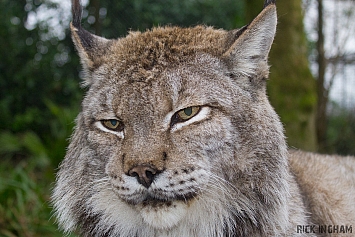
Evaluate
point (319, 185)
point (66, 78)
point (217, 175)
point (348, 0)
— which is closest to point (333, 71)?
point (348, 0)

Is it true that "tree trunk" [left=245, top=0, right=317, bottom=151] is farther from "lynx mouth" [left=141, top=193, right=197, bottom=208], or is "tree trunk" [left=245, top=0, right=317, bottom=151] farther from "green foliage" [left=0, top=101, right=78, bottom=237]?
"lynx mouth" [left=141, top=193, right=197, bottom=208]

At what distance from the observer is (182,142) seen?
9.89 feet

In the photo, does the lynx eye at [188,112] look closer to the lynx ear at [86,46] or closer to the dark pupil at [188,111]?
the dark pupil at [188,111]

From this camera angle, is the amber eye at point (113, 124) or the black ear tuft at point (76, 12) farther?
the black ear tuft at point (76, 12)

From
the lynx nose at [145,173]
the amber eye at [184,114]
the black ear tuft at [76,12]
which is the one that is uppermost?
the black ear tuft at [76,12]

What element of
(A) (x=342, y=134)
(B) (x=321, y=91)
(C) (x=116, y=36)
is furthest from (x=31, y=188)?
(A) (x=342, y=134)

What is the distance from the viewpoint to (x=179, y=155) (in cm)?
294

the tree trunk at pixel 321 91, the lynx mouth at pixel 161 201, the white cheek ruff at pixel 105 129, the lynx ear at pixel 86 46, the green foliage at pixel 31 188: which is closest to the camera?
the lynx mouth at pixel 161 201

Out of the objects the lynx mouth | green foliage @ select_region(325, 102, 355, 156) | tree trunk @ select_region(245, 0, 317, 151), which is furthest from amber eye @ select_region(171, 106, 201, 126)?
green foliage @ select_region(325, 102, 355, 156)

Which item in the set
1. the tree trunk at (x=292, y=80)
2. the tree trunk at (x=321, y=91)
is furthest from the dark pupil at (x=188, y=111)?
the tree trunk at (x=321, y=91)

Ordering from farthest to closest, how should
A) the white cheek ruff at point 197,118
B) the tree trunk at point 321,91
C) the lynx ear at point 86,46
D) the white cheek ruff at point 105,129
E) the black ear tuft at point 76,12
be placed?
the tree trunk at point 321,91 < the black ear tuft at point 76,12 < the lynx ear at point 86,46 < the white cheek ruff at point 105,129 < the white cheek ruff at point 197,118

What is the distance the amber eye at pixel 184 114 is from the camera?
3096mm

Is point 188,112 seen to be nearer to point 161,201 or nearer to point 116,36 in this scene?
point 161,201

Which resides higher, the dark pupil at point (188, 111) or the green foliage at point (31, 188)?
the dark pupil at point (188, 111)
